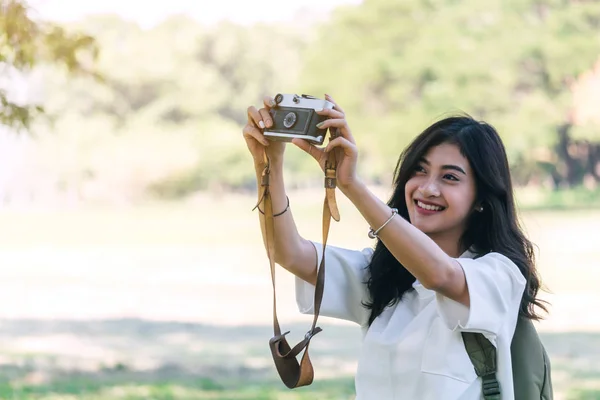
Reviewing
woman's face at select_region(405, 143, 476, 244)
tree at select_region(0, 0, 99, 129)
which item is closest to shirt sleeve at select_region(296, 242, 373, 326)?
woman's face at select_region(405, 143, 476, 244)

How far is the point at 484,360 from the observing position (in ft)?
6.57

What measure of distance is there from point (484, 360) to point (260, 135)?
0.61 meters

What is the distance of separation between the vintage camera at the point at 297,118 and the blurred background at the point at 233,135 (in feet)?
33.2

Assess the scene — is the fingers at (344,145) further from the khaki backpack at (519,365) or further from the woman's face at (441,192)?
the khaki backpack at (519,365)

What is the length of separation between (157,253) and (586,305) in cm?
1071

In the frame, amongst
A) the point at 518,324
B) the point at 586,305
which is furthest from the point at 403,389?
the point at 586,305

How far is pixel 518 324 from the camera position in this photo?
212 cm

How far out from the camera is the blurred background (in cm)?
1647

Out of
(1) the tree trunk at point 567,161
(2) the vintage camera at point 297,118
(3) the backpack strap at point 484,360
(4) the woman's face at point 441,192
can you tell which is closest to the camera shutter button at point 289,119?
(2) the vintage camera at point 297,118

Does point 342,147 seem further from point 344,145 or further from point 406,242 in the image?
point 406,242

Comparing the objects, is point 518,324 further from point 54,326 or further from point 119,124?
point 119,124

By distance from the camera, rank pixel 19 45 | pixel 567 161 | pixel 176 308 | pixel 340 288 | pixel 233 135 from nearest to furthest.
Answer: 1. pixel 340 288
2. pixel 19 45
3. pixel 176 308
4. pixel 567 161
5. pixel 233 135

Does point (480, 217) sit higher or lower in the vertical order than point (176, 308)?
higher

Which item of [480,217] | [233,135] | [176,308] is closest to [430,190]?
[480,217]
